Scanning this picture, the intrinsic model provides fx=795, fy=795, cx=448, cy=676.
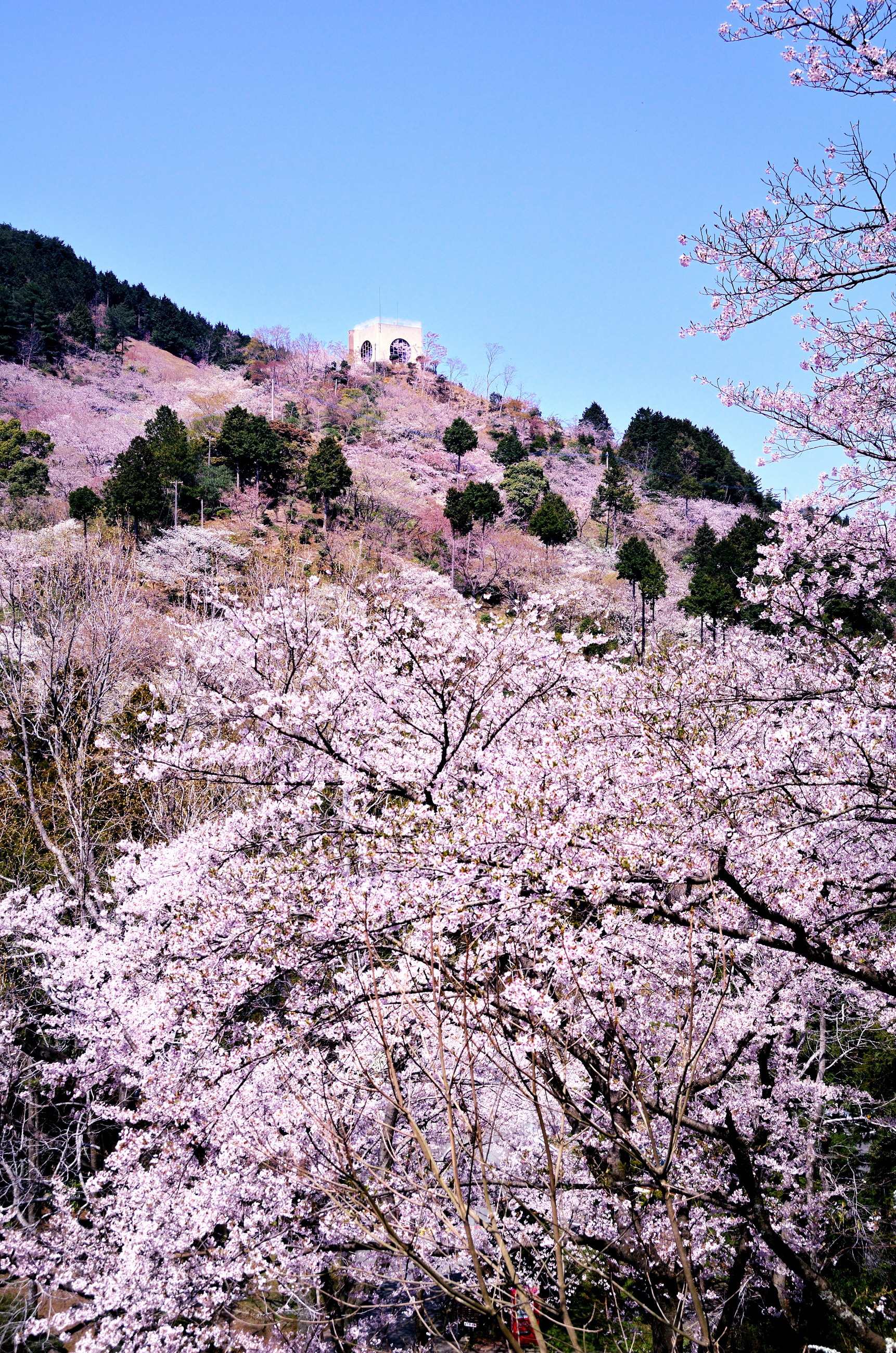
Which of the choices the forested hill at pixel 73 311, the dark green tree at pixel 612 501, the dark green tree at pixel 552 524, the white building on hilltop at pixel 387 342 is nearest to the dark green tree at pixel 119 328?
the forested hill at pixel 73 311

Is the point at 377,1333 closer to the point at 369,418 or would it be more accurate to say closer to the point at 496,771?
the point at 496,771

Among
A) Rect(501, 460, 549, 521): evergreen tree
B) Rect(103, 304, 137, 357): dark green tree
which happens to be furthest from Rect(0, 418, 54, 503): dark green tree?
Rect(103, 304, 137, 357): dark green tree

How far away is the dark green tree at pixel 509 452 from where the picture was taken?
52281 mm

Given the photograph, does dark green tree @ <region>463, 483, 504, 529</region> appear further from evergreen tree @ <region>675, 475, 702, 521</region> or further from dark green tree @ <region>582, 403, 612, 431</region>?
dark green tree @ <region>582, 403, 612, 431</region>

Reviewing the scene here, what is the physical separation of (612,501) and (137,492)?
2698 centimetres

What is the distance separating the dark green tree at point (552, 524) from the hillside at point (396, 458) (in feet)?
2.36

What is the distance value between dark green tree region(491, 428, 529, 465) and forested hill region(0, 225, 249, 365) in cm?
2922

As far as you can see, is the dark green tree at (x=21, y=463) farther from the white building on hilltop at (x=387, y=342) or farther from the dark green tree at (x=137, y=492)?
the white building on hilltop at (x=387, y=342)

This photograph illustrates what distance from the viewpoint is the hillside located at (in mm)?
37438

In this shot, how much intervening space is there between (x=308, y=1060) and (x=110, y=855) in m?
9.88

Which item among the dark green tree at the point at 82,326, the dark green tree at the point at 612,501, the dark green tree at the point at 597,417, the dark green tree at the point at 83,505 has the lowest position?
the dark green tree at the point at 83,505

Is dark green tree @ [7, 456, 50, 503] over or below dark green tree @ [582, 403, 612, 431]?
below

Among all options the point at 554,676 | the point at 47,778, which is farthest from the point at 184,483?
the point at 554,676

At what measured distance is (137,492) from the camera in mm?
30125
